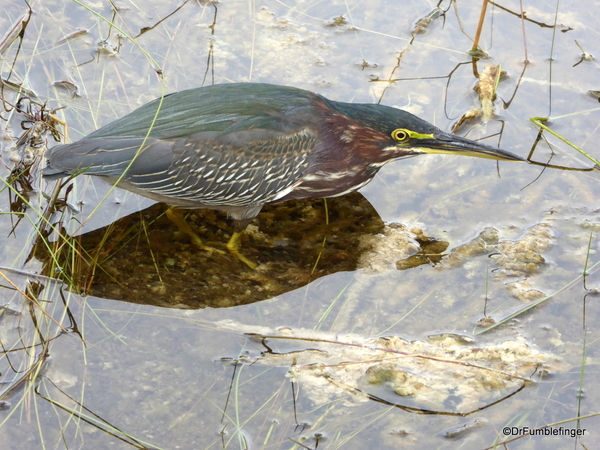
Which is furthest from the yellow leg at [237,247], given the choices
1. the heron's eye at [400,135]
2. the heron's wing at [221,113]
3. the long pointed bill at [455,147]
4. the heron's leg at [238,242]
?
the long pointed bill at [455,147]

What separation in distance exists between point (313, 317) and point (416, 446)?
954 millimetres

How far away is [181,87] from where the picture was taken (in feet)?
17.3

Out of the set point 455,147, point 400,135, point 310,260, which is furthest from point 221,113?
point 455,147

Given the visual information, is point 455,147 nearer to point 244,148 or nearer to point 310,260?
point 310,260

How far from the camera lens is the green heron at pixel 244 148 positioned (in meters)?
4.05

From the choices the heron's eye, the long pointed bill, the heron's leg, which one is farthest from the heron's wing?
the long pointed bill

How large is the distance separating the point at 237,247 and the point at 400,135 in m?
1.29

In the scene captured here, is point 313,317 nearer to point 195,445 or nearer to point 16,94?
point 195,445

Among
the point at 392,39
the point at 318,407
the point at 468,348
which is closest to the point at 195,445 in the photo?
the point at 318,407

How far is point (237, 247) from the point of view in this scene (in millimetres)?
4375

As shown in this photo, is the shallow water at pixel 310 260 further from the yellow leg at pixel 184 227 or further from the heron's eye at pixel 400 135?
the heron's eye at pixel 400 135

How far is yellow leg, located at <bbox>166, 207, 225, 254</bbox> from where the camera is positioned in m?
4.38

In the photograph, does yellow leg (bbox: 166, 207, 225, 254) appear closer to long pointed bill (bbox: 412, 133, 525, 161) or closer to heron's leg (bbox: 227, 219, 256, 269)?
heron's leg (bbox: 227, 219, 256, 269)

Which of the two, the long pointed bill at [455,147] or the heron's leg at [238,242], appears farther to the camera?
the long pointed bill at [455,147]
